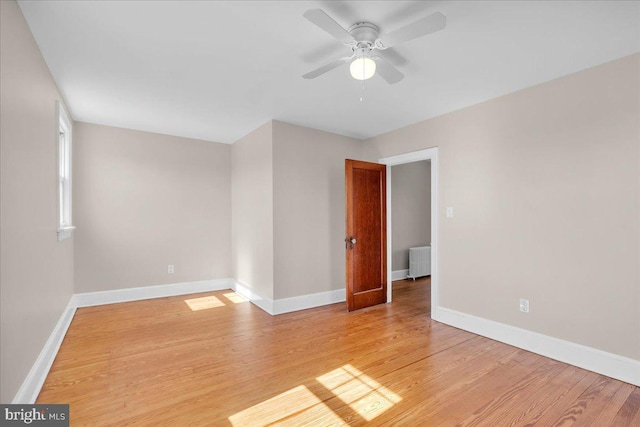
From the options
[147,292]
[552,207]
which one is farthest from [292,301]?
[552,207]

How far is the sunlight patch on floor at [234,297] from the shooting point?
14.5 feet

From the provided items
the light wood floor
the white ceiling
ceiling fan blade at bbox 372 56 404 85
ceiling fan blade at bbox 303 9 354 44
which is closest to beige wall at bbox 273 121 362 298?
the white ceiling

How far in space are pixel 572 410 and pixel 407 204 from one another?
4363 millimetres

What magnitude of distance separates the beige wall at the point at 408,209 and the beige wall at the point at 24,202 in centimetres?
495

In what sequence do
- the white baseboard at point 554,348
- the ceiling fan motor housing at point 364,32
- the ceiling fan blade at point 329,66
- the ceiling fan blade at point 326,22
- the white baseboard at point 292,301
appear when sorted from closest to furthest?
the ceiling fan blade at point 326,22
the ceiling fan motor housing at point 364,32
the ceiling fan blade at point 329,66
the white baseboard at point 554,348
the white baseboard at point 292,301

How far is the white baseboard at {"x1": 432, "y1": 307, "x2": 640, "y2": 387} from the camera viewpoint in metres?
2.27

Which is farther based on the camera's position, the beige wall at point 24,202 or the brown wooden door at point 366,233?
the brown wooden door at point 366,233

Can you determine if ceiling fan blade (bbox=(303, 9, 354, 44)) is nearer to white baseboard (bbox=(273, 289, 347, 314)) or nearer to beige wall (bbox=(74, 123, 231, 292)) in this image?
white baseboard (bbox=(273, 289, 347, 314))

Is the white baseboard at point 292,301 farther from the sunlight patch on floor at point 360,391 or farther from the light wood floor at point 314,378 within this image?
the sunlight patch on floor at point 360,391

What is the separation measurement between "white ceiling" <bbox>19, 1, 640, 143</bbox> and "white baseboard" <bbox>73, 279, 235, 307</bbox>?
2466mm

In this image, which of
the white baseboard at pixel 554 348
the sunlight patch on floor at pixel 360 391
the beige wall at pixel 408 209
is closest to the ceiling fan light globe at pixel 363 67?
the sunlight patch on floor at pixel 360 391

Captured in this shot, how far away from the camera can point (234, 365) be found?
251 cm

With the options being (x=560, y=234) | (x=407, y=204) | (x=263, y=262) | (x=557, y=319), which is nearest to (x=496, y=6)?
(x=560, y=234)

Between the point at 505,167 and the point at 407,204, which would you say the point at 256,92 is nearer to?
the point at 505,167
